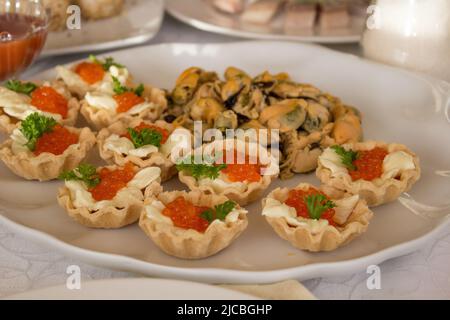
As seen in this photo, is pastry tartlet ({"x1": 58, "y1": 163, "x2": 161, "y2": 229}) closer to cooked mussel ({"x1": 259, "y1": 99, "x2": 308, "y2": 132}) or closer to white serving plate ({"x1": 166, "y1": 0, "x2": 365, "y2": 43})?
cooked mussel ({"x1": 259, "y1": 99, "x2": 308, "y2": 132})

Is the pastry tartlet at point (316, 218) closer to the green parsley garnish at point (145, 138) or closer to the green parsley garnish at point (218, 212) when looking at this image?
the green parsley garnish at point (218, 212)

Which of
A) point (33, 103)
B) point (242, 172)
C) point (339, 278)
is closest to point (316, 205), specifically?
point (339, 278)

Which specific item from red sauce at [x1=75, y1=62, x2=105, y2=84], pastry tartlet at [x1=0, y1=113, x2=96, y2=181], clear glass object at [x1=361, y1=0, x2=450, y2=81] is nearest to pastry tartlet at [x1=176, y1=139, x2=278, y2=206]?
pastry tartlet at [x1=0, y1=113, x2=96, y2=181]

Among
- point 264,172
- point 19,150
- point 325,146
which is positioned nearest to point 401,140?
point 325,146

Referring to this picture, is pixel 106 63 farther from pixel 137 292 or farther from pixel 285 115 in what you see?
pixel 137 292

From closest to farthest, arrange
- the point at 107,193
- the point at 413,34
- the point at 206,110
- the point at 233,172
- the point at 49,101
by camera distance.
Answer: the point at 107,193 < the point at 233,172 < the point at 206,110 < the point at 49,101 < the point at 413,34

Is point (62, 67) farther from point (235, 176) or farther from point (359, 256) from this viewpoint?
point (359, 256)
